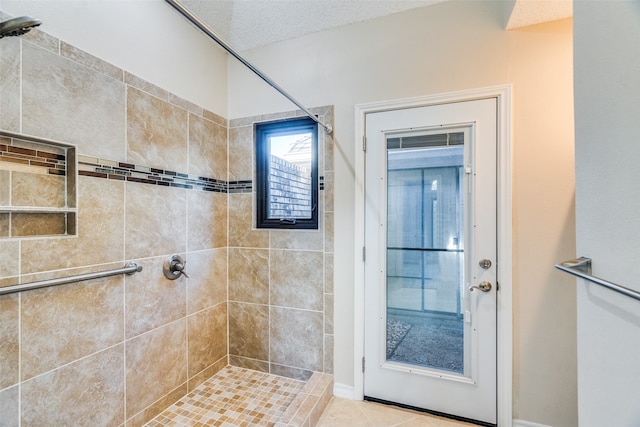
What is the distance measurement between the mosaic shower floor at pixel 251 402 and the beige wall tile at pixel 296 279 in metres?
0.52

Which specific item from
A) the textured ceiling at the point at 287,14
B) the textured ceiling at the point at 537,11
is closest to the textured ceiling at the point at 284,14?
the textured ceiling at the point at 287,14

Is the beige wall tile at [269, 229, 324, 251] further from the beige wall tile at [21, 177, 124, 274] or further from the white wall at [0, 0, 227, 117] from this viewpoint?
the white wall at [0, 0, 227, 117]

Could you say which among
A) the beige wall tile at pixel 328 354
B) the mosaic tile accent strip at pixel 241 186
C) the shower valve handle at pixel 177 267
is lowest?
the beige wall tile at pixel 328 354

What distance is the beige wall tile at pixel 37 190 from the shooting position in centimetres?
118

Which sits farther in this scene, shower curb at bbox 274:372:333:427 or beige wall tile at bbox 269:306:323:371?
beige wall tile at bbox 269:306:323:371

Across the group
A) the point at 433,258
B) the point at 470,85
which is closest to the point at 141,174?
the point at 433,258

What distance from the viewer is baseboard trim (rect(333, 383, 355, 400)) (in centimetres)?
197

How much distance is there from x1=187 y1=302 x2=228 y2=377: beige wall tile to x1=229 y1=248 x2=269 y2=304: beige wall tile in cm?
18

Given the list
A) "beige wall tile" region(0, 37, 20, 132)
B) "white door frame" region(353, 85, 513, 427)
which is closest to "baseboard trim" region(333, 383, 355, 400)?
"white door frame" region(353, 85, 513, 427)

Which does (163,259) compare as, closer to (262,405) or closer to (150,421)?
(150,421)

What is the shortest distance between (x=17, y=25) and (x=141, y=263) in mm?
1154

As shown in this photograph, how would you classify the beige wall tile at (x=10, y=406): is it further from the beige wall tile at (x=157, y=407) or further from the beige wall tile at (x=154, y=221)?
the beige wall tile at (x=154, y=221)

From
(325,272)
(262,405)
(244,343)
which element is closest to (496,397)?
(325,272)

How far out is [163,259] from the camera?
181 centimetres
